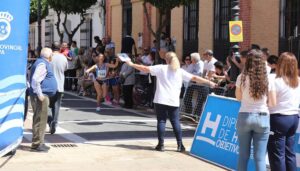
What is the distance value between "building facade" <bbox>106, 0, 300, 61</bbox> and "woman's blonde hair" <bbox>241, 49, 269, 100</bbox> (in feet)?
29.1

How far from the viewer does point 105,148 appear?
938cm

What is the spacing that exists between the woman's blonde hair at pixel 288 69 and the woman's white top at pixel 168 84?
2.85m

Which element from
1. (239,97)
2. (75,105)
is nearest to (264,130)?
(239,97)

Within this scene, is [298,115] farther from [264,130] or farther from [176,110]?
[176,110]

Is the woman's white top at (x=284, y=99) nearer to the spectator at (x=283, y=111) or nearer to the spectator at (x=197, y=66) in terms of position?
the spectator at (x=283, y=111)

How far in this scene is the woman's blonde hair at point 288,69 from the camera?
21.0 feet

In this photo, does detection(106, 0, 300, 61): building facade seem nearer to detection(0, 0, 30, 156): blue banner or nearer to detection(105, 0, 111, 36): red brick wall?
detection(105, 0, 111, 36): red brick wall

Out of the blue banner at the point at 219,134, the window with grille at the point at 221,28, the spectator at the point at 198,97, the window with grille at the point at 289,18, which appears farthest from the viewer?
the window with grille at the point at 221,28

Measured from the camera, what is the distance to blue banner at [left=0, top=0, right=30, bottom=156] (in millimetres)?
7824

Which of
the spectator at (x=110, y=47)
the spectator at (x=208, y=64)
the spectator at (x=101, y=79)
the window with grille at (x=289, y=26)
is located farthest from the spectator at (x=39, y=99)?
the spectator at (x=110, y=47)

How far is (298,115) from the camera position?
6.65 m

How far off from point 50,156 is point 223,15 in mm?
11816

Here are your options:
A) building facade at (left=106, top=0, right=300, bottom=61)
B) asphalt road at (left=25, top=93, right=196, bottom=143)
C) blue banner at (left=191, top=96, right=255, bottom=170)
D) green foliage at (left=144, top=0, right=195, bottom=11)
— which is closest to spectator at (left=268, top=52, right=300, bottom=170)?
blue banner at (left=191, top=96, right=255, bottom=170)

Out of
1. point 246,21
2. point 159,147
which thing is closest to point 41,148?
point 159,147
